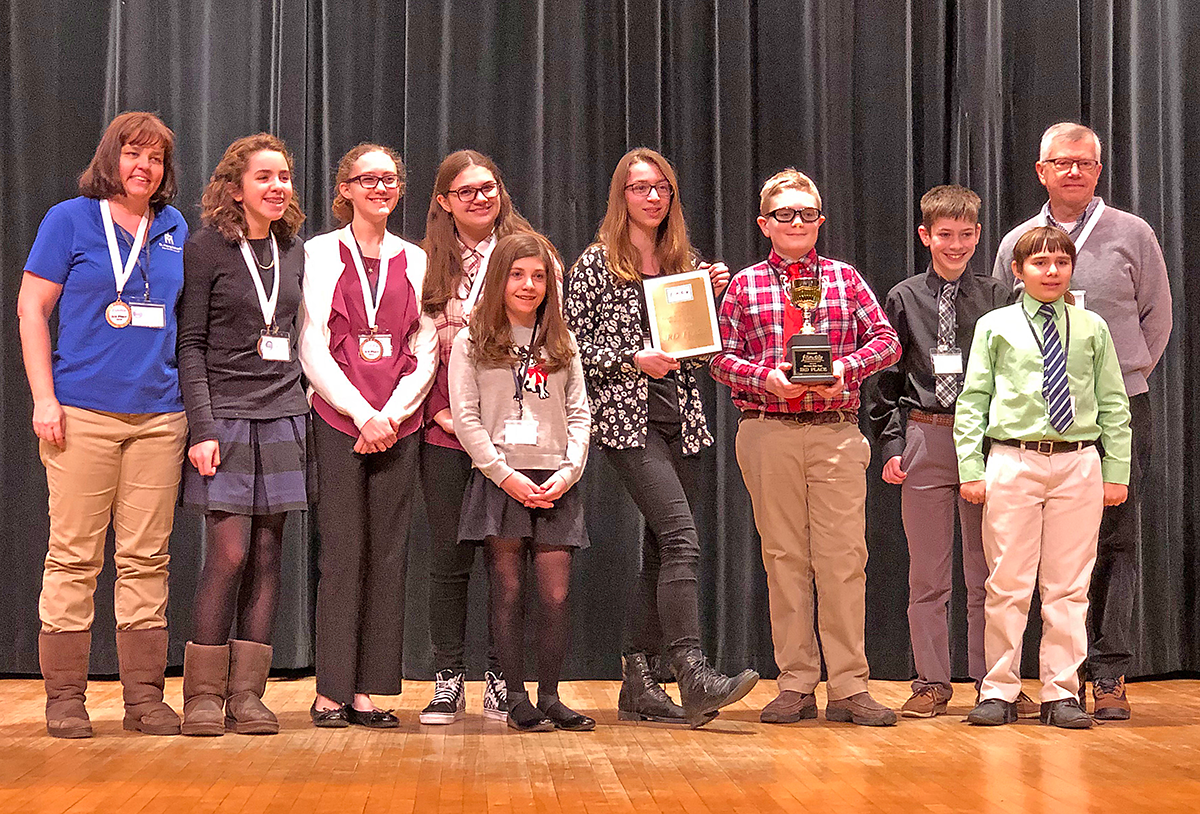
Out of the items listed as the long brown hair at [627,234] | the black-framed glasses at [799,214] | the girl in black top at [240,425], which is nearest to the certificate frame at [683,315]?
the long brown hair at [627,234]

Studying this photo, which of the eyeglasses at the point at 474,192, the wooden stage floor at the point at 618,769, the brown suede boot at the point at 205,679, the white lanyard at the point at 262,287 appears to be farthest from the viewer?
the eyeglasses at the point at 474,192

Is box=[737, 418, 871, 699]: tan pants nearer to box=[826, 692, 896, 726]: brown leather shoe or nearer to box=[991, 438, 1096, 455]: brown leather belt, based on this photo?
box=[826, 692, 896, 726]: brown leather shoe

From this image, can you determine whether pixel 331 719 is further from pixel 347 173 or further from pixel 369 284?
pixel 347 173

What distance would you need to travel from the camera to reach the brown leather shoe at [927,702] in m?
3.94

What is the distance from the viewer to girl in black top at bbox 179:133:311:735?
359cm

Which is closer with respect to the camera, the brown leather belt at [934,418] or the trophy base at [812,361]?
the trophy base at [812,361]

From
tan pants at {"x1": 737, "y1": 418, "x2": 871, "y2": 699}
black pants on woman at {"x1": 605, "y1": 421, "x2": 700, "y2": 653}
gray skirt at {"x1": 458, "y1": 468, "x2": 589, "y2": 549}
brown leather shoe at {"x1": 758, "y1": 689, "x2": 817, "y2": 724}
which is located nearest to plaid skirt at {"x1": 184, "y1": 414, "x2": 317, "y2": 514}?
gray skirt at {"x1": 458, "y1": 468, "x2": 589, "y2": 549}

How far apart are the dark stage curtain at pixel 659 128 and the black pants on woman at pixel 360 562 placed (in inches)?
47.1

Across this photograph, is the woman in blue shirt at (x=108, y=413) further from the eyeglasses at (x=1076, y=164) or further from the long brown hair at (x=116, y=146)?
the eyeglasses at (x=1076, y=164)

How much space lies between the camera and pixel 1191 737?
358 centimetres

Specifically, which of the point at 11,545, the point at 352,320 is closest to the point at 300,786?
the point at 352,320

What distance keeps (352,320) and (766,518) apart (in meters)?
1.43

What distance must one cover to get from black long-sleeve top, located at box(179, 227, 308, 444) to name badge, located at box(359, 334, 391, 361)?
0.25m

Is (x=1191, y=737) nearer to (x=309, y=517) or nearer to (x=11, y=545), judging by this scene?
(x=309, y=517)
